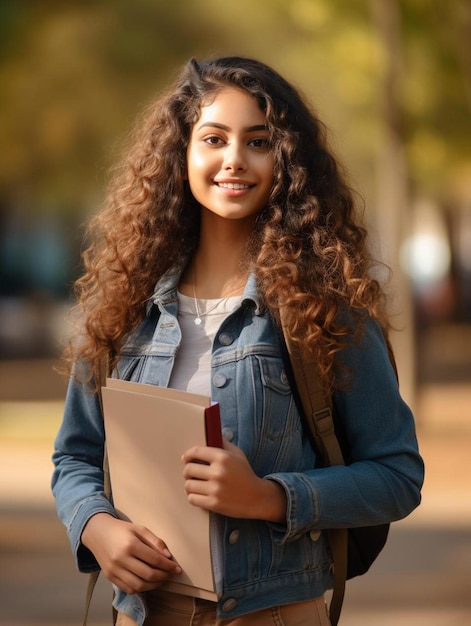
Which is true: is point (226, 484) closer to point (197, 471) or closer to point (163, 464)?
point (197, 471)

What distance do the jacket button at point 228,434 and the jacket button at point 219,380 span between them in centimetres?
10

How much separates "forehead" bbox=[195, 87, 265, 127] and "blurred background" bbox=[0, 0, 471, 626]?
47 cm

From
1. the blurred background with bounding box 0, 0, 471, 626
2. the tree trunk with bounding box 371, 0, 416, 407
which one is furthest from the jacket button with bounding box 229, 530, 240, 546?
the tree trunk with bounding box 371, 0, 416, 407

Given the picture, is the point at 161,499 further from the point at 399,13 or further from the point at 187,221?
the point at 399,13

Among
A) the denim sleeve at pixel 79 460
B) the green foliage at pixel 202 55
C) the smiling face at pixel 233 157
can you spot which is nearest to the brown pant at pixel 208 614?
the denim sleeve at pixel 79 460

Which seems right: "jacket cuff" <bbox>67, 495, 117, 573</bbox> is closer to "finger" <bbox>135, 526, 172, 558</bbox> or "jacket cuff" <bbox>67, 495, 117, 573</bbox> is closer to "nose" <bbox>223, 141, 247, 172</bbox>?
"finger" <bbox>135, 526, 172, 558</bbox>

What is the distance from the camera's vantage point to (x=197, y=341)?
2965 mm

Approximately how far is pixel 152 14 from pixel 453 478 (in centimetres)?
1103

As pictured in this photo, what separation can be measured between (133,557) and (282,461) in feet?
1.23

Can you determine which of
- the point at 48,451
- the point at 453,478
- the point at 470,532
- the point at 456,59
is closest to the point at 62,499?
the point at 470,532

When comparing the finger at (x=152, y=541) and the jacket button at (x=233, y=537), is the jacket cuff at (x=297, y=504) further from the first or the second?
the finger at (x=152, y=541)

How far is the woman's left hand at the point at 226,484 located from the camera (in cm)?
264

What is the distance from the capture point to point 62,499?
9.78 ft

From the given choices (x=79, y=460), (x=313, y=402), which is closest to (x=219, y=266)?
(x=313, y=402)
